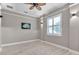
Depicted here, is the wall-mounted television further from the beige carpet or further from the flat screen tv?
the beige carpet

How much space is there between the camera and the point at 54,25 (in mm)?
3670

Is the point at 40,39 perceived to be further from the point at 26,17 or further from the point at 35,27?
the point at 26,17

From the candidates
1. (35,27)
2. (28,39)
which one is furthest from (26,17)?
(28,39)

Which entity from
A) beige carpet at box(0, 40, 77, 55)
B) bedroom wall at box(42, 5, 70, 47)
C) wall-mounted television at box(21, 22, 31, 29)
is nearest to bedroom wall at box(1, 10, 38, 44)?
wall-mounted television at box(21, 22, 31, 29)

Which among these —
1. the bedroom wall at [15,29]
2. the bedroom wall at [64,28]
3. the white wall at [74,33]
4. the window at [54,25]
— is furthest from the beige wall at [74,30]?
the bedroom wall at [15,29]

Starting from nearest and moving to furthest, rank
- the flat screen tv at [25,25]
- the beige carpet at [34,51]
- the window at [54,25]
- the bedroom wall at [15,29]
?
the beige carpet at [34,51], the window at [54,25], the bedroom wall at [15,29], the flat screen tv at [25,25]

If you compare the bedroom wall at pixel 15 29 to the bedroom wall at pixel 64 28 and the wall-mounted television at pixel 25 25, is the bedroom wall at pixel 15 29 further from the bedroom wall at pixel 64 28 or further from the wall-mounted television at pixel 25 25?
the bedroom wall at pixel 64 28

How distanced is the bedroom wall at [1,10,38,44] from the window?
4.07 feet

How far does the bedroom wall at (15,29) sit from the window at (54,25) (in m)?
1.24

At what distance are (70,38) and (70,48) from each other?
414mm

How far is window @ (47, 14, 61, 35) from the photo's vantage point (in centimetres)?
346

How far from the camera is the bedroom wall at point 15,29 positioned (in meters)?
3.68

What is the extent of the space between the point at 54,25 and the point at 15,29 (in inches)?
95.2

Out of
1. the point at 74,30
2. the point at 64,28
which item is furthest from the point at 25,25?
the point at 74,30
